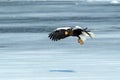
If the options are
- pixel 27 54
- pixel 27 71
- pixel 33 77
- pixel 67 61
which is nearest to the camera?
pixel 33 77

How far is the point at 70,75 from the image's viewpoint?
430 inches

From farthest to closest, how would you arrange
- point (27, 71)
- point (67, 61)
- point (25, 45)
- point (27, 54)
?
point (25, 45), point (27, 54), point (67, 61), point (27, 71)

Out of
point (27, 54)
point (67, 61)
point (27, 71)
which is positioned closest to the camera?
point (27, 71)

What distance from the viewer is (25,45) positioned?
57.1 feet

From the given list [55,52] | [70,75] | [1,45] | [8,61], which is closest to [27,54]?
[55,52]

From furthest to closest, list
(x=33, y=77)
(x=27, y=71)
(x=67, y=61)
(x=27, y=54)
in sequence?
(x=27, y=54)
(x=67, y=61)
(x=27, y=71)
(x=33, y=77)

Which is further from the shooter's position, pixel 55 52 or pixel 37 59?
pixel 55 52

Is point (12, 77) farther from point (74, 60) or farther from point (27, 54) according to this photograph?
point (27, 54)

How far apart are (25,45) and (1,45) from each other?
694 millimetres

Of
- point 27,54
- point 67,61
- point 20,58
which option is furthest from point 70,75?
point 27,54

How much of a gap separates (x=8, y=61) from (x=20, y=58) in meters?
0.69

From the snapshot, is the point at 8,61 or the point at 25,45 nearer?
the point at 8,61

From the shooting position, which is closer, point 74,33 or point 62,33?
point 74,33

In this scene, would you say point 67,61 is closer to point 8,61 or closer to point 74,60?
point 74,60
